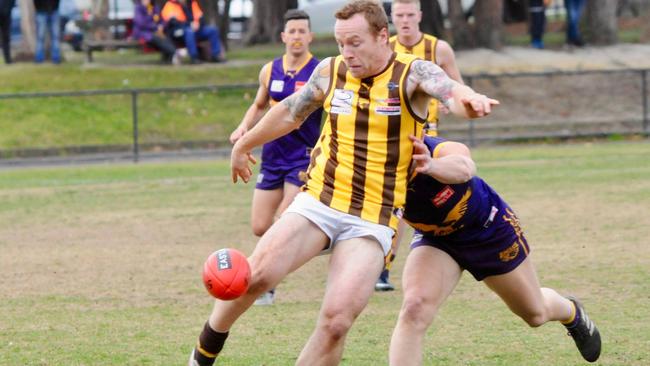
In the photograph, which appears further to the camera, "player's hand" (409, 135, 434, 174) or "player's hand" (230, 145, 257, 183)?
"player's hand" (230, 145, 257, 183)

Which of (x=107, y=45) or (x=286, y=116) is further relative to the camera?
(x=107, y=45)

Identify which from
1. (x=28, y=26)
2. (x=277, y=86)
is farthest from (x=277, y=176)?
(x=28, y=26)

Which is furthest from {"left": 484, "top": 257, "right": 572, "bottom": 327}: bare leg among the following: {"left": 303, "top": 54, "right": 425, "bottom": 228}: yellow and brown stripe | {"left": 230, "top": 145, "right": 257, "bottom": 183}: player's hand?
{"left": 230, "top": 145, "right": 257, "bottom": 183}: player's hand

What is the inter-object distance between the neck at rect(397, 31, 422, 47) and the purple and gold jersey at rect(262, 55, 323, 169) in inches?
36.4

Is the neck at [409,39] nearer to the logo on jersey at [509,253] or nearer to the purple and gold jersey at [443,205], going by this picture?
the purple and gold jersey at [443,205]

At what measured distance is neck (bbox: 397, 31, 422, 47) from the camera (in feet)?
32.6

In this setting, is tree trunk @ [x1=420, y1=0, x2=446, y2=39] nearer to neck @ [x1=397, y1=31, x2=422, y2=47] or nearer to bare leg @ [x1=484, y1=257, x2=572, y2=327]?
neck @ [x1=397, y1=31, x2=422, y2=47]

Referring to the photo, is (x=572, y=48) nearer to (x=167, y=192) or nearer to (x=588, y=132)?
(x=588, y=132)

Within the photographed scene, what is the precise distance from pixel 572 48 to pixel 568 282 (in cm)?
1945

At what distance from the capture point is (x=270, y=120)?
6324 millimetres

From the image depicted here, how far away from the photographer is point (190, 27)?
2595 cm

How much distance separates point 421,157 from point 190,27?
2081cm

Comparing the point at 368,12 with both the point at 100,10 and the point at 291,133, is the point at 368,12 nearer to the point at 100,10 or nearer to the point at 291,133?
the point at 291,133

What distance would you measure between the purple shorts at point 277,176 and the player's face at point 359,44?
3.38 m
